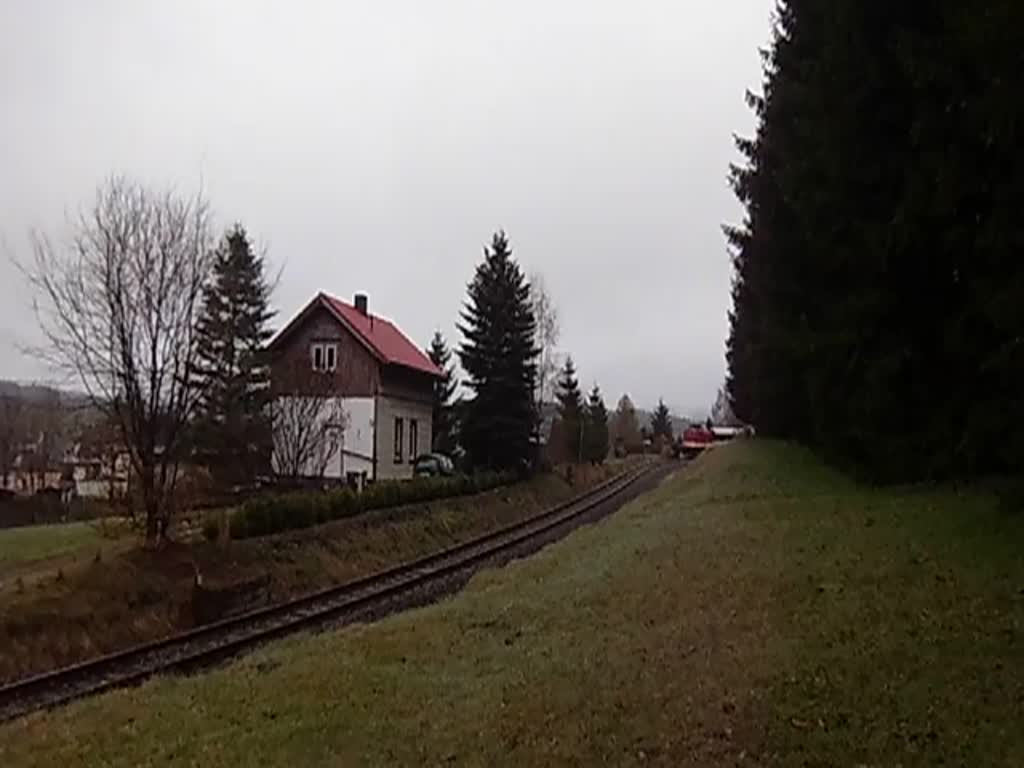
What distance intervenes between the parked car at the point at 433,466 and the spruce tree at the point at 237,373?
776 centimetres

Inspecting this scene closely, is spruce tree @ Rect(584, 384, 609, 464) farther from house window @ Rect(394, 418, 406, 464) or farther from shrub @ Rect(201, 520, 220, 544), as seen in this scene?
shrub @ Rect(201, 520, 220, 544)

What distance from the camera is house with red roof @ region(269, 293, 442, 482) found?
35219 millimetres

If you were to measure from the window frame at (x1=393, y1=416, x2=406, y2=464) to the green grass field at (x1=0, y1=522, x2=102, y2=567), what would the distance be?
15.2 meters

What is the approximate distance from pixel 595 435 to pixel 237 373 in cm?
3217

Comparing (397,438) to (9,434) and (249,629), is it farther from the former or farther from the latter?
(249,629)

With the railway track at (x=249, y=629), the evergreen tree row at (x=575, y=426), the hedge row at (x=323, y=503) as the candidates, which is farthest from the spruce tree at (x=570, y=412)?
the railway track at (x=249, y=629)

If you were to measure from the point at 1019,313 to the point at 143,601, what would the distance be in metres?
14.3

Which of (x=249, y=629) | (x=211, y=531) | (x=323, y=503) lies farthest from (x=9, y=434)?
(x=249, y=629)

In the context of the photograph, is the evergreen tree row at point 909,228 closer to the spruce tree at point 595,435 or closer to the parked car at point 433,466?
the parked car at point 433,466

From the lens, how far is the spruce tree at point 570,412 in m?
57.4

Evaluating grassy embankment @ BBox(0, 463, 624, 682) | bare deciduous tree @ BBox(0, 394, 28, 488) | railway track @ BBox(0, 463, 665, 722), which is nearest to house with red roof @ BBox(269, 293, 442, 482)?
grassy embankment @ BBox(0, 463, 624, 682)

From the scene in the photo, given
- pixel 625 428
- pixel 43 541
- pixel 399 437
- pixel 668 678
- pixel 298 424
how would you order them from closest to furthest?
pixel 668 678, pixel 43 541, pixel 298 424, pixel 399 437, pixel 625 428

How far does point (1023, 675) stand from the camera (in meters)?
6.55

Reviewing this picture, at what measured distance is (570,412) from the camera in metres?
59.0
